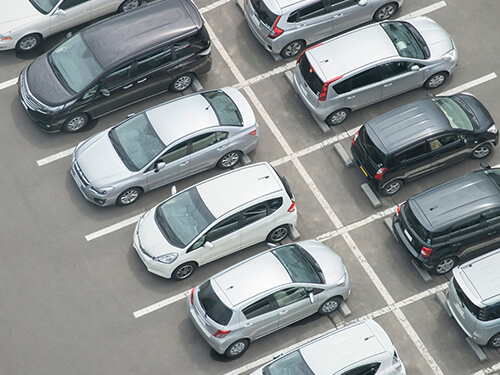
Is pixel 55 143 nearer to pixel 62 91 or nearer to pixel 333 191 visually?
pixel 62 91

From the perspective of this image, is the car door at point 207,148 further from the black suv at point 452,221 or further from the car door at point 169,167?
the black suv at point 452,221

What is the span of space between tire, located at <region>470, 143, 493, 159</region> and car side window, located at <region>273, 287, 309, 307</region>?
6.27 m

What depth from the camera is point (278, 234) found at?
24.2 metres

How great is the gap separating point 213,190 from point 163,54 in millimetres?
4456

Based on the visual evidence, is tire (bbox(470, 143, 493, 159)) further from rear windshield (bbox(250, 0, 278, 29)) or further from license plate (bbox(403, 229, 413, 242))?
rear windshield (bbox(250, 0, 278, 29))

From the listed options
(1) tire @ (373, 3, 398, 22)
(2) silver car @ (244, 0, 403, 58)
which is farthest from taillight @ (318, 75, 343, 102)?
(1) tire @ (373, 3, 398, 22)

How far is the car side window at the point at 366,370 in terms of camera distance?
2102 centimetres

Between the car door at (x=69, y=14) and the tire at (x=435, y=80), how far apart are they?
9631mm

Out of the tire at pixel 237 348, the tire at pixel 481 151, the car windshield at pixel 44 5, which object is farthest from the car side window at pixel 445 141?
the car windshield at pixel 44 5

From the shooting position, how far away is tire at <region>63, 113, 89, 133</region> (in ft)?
84.0

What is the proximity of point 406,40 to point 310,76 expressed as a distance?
285cm

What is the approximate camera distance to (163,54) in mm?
25812

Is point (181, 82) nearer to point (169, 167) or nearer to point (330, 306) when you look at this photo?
point (169, 167)

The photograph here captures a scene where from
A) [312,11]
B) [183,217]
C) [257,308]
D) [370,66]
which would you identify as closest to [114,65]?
[183,217]
